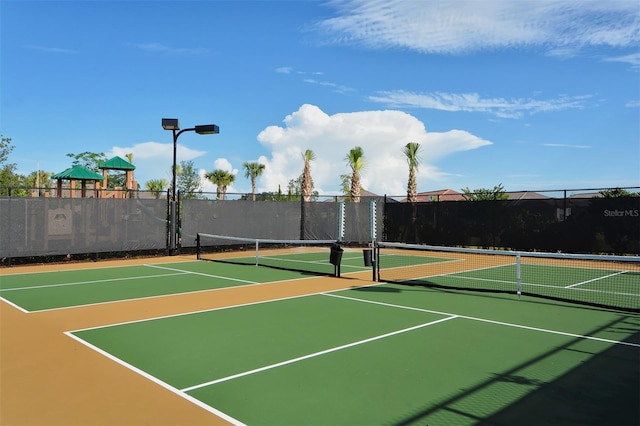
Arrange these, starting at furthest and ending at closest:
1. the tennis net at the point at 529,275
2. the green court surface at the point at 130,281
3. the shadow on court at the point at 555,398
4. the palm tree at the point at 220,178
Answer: the palm tree at the point at 220,178
the tennis net at the point at 529,275
the green court surface at the point at 130,281
the shadow on court at the point at 555,398

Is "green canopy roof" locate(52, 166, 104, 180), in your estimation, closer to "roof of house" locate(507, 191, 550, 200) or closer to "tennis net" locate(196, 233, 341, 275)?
"tennis net" locate(196, 233, 341, 275)

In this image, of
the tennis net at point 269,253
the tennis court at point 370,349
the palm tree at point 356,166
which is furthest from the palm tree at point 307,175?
the tennis court at point 370,349

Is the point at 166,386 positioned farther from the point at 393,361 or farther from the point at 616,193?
the point at 616,193

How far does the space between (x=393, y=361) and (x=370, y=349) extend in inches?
21.0

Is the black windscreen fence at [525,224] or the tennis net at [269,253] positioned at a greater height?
the black windscreen fence at [525,224]

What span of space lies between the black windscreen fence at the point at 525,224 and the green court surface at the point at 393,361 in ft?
34.6

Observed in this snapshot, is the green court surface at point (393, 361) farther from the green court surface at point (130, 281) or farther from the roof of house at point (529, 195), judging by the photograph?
the roof of house at point (529, 195)

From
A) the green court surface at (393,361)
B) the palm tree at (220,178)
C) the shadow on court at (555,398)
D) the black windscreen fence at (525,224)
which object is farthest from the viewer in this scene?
the palm tree at (220,178)

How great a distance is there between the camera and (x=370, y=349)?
604cm

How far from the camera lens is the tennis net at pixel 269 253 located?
48.6ft

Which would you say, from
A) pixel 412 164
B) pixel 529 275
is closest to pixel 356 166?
pixel 412 164

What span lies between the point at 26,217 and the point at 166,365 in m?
12.8

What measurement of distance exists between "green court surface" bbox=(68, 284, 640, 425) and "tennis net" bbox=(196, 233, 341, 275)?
5.54 metres

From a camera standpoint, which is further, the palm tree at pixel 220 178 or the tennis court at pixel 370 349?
the palm tree at pixel 220 178
